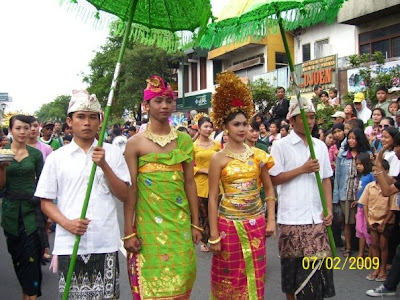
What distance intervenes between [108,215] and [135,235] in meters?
0.30

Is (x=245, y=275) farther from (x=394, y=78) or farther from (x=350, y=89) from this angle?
(x=350, y=89)

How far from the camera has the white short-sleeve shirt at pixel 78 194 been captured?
9.69 feet

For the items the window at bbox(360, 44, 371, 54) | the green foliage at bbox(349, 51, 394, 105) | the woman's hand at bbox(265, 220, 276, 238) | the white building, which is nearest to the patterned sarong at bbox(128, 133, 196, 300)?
the woman's hand at bbox(265, 220, 276, 238)

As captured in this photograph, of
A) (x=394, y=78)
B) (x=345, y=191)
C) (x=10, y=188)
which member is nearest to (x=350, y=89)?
(x=394, y=78)

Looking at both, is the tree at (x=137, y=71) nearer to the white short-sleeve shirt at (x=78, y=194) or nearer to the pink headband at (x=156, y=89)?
the pink headband at (x=156, y=89)

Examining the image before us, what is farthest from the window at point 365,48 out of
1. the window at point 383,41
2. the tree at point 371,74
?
the tree at point 371,74

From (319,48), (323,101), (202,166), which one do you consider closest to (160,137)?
(202,166)

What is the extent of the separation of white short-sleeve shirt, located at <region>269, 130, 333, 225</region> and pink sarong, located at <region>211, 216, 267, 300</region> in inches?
13.7

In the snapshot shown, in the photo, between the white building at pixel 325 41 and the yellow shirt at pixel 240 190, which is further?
the white building at pixel 325 41

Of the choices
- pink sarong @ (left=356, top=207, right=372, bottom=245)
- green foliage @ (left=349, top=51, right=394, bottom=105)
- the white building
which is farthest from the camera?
the white building

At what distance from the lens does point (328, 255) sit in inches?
146

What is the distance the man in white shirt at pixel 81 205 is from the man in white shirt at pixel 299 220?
4.75 ft

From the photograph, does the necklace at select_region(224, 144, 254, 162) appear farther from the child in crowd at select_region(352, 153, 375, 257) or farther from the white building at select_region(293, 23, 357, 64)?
the white building at select_region(293, 23, 357, 64)

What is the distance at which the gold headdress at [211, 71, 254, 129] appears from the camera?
3770 mm
